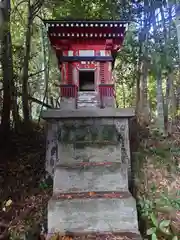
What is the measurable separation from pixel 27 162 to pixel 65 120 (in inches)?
76.1

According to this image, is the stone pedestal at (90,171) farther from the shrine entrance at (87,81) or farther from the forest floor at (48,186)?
the shrine entrance at (87,81)

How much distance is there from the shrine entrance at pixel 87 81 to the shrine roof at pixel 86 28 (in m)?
1.27

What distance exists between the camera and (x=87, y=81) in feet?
29.9

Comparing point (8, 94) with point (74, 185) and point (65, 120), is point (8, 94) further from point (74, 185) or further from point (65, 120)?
point (74, 185)

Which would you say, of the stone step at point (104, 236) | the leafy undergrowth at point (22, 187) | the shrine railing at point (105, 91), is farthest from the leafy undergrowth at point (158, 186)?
the leafy undergrowth at point (22, 187)

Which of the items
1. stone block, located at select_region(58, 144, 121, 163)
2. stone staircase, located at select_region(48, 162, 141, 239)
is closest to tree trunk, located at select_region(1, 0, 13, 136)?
stone block, located at select_region(58, 144, 121, 163)

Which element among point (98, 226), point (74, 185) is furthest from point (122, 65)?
point (98, 226)

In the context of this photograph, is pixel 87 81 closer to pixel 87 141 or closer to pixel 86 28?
pixel 86 28

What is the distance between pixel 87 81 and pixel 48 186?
377 cm

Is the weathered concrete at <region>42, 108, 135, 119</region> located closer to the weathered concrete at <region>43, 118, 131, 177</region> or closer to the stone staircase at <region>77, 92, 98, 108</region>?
the weathered concrete at <region>43, 118, 131, 177</region>

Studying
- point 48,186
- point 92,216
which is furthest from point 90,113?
point 92,216

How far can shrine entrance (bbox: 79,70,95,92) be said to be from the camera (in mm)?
8673

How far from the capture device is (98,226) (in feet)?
19.6

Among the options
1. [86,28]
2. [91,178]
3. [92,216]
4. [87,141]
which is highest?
[86,28]
